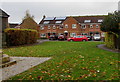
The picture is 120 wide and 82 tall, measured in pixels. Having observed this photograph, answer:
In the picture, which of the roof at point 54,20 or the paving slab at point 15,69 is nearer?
the paving slab at point 15,69

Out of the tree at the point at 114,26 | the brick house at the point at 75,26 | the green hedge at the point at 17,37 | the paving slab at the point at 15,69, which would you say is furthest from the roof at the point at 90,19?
the paving slab at the point at 15,69

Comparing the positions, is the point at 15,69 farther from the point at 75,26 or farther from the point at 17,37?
the point at 75,26

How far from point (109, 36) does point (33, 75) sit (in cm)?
1384

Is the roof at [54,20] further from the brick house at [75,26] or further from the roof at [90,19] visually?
the roof at [90,19]

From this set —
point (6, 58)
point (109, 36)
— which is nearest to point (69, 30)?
point (109, 36)

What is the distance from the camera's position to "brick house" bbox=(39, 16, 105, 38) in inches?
1966

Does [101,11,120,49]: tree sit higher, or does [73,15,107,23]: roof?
[73,15,107,23]: roof

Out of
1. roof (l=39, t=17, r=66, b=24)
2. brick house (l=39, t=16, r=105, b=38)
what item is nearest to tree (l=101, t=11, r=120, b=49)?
brick house (l=39, t=16, r=105, b=38)

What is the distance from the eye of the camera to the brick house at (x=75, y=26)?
49938 mm

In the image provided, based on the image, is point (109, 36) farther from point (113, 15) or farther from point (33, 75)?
point (33, 75)

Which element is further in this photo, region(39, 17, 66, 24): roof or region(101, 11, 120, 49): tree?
region(39, 17, 66, 24): roof

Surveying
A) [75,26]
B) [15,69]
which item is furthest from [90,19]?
[15,69]

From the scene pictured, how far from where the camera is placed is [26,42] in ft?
82.5

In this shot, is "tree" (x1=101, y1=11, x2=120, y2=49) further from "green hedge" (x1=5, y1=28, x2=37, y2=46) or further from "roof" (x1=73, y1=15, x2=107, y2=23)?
"roof" (x1=73, y1=15, x2=107, y2=23)
